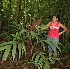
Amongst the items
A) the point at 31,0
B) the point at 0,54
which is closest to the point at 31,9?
the point at 31,0

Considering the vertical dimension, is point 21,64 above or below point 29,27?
below

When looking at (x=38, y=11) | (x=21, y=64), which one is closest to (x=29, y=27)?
(x=21, y=64)

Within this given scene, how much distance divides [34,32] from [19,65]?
1245 mm

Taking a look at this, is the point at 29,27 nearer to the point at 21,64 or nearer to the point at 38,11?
the point at 21,64

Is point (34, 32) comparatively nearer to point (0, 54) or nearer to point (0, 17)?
point (0, 54)

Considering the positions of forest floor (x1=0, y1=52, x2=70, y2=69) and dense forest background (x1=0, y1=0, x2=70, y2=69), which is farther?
forest floor (x1=0, y1=52, x2=70, y2=69)

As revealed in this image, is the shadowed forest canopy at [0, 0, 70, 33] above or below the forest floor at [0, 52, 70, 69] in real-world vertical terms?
above

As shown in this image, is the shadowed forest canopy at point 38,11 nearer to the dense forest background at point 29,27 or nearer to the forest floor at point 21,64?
the dense forest background at point 29,27

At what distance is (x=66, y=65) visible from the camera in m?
7.29

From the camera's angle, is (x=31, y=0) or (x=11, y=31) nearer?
(x=11, y=31)

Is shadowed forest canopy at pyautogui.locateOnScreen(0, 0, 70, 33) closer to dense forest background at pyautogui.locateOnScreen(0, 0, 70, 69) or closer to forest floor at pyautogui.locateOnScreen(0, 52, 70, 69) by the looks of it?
dense forest background at pyautogui.locateOnScreen(0, 0, 70, 69)

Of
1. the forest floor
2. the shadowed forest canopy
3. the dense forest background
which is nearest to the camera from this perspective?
the dense forest background

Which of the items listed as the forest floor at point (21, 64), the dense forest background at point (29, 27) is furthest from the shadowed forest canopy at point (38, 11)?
the forest floor at point (21, 64)

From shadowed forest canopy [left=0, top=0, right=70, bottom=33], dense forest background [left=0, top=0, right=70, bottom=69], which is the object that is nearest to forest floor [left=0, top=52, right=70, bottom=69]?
dense forest background [left=0, top=0, right=70, bottom=69]
